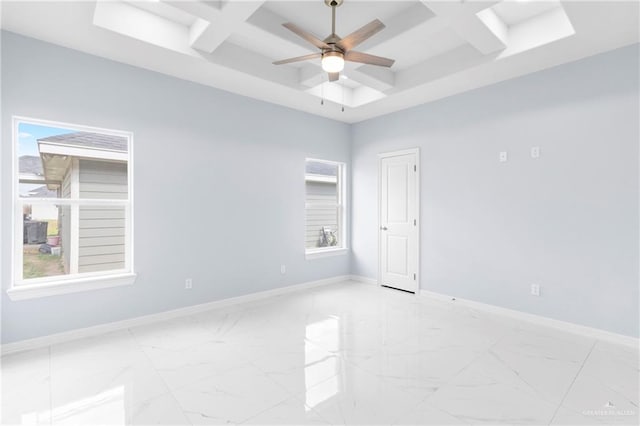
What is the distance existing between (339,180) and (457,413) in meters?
4.32

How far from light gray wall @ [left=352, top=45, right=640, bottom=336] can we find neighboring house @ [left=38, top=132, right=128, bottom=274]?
3951mm

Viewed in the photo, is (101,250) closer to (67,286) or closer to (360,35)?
(67,286)

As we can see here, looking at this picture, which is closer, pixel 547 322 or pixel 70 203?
pixel 70 203

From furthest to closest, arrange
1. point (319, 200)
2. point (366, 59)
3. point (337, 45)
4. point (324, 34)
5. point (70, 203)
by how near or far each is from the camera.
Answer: point (319, 200) < point (324, 34) < point (70, 203) < point (366, 59) < point (337, 45)

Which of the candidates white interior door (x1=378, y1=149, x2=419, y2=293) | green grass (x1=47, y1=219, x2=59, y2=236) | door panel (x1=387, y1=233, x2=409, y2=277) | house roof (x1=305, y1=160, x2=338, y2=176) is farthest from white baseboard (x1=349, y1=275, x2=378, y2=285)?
green grass (x1=47, y1=219, x2=59, y2=236)

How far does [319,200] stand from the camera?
5582 mm

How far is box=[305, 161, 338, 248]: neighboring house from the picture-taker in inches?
213

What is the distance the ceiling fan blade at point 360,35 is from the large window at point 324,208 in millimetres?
2932

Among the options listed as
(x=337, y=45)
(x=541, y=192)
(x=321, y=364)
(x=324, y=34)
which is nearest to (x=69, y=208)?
(x=321, y=364)

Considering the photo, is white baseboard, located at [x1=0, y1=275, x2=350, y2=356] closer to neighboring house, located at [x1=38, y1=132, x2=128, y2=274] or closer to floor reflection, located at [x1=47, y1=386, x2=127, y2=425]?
neighboring house, located at [x1=38, y1=132, x2=128, y2=274]

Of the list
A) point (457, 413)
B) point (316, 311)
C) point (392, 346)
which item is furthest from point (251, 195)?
point (457, 413)

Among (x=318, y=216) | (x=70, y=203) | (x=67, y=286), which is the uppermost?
(x=70, y=203)

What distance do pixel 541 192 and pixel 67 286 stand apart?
5074mm

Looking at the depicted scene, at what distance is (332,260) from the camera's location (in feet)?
18.3
